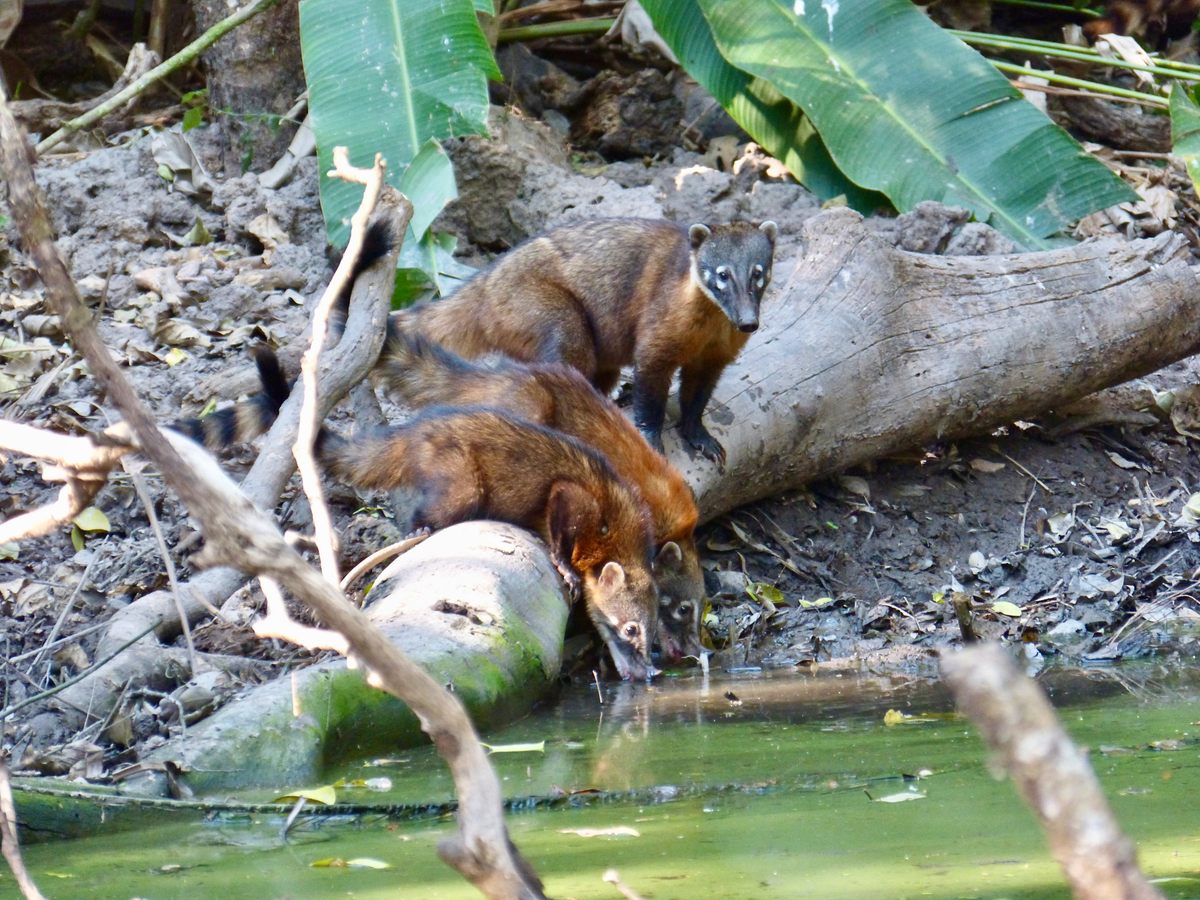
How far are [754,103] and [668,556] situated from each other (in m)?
4.07

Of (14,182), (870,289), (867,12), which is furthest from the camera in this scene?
(867,12)

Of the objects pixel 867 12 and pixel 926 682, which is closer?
pixel 926 682

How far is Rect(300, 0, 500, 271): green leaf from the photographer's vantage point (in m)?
7.72

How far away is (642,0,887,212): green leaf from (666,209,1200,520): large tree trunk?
175 cm

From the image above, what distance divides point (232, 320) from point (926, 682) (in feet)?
14.6

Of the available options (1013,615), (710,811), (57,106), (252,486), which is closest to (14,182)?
(710,811)

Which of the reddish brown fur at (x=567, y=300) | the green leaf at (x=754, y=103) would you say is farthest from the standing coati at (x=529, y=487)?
the green leaf at (x=754, y=103)

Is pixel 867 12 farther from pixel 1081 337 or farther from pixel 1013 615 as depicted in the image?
pixel 1013 615

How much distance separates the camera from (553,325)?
745 centimetres

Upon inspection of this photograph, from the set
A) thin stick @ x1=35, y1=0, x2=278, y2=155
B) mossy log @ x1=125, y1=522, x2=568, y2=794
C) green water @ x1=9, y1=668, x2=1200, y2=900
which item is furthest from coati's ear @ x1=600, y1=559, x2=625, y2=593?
thin stick @ x1=35, y1=0, x2=278, y2=155

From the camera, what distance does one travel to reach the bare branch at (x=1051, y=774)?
1095 mm

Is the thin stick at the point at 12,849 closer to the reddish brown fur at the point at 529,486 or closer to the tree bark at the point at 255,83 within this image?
the reddish brown fur at the point at 529,486

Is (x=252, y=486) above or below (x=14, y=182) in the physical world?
below

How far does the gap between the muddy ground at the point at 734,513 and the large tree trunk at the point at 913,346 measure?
0.37 metres
